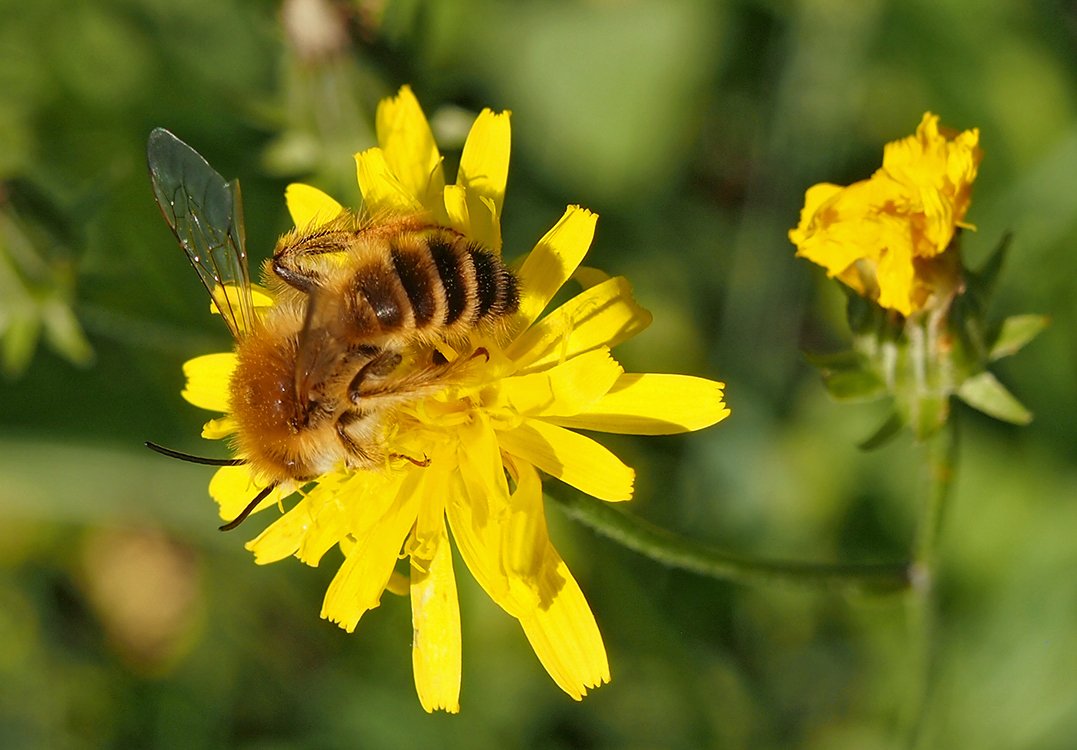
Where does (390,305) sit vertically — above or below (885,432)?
above

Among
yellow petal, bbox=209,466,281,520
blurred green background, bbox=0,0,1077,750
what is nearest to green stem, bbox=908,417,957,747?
blurred green background, bbox=0,0,1077,750

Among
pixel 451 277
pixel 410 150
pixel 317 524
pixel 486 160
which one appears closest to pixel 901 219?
pixel 486 160

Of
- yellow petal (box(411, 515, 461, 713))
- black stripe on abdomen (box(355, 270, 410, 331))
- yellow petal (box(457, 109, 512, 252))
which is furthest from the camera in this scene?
yellow petal (box(457, 109, 512, 252))

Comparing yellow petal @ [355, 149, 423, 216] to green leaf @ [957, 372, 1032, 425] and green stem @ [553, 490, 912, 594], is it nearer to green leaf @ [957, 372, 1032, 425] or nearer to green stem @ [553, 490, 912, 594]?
green stem @ [553, 490, 912, 594]

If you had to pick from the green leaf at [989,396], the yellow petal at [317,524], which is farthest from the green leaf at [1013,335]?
the yellow petal at [317,524]

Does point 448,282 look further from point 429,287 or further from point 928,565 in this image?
point 928,565

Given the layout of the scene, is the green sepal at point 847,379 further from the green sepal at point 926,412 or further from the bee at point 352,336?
the bee at point 352,336
